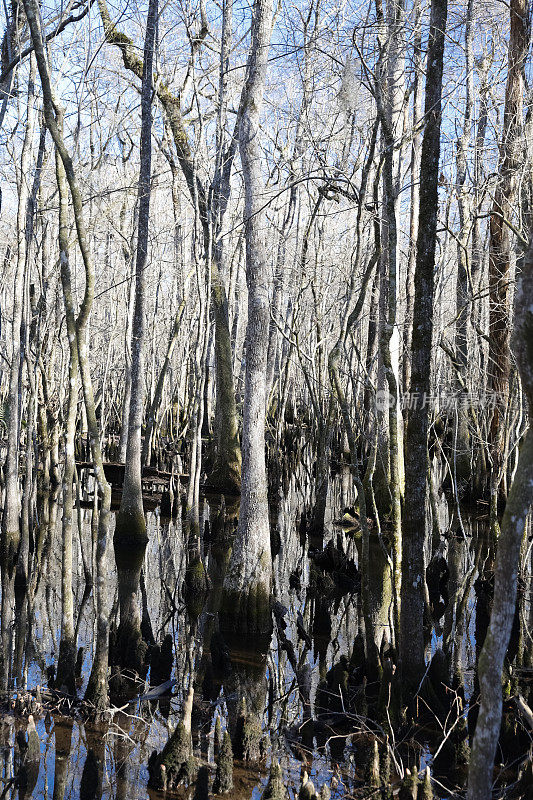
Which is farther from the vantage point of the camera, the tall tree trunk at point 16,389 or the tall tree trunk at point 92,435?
the tall tree trunk at point 16,389

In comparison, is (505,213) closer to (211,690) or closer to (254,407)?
(254,407)

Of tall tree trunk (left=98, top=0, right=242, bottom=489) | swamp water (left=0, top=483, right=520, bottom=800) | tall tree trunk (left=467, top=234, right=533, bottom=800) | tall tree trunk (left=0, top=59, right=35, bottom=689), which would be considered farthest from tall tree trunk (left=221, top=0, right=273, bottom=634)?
tall tree trunk (left=467, top=234, right=533, bottom=800)

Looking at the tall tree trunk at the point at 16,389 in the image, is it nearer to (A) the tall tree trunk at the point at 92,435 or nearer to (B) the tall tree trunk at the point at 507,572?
(A) the tall tree trunk at the point at 92,435

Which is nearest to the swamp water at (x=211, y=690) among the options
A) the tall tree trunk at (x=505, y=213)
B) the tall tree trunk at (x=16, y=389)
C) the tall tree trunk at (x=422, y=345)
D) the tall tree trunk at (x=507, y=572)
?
the tall tree trunk at (x=16, y=389)

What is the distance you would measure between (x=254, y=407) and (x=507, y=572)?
13.4ft

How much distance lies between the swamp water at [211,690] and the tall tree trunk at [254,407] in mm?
273

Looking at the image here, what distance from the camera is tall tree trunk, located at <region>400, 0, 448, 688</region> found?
399 cm

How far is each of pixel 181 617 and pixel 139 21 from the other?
7671 millimetres

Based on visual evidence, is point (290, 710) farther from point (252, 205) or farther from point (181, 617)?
point (252, 205)

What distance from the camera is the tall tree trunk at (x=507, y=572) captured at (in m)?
2.10

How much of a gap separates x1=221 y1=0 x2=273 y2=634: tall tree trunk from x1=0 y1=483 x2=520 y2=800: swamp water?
27 cm

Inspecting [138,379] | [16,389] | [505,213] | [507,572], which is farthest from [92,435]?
[505,213]

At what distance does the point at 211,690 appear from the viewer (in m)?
4.94

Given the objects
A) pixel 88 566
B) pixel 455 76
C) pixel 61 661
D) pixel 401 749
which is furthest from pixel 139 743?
pixel 455 76
